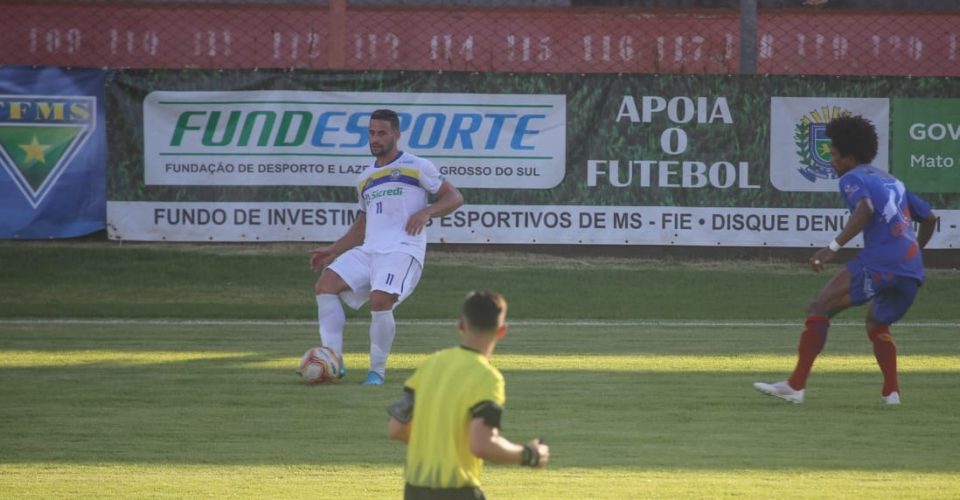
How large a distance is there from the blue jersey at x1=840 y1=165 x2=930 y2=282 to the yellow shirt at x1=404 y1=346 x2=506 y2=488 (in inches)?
218

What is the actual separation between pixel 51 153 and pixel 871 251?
1114cm

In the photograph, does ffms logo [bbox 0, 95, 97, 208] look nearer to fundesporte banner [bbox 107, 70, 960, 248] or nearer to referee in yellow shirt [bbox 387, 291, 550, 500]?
fundesporte banner [bbox 107, 70, 960, 248]

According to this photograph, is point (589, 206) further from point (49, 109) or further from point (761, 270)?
point (49, 109)

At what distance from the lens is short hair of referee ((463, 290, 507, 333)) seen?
562 cm

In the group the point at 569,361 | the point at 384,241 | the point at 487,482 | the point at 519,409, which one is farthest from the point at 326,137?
the point at 487,482

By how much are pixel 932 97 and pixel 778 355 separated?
254 inches

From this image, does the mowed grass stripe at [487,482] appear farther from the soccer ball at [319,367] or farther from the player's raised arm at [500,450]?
the soccer ball at [319,367]

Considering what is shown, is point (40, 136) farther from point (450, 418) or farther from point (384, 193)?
point (450, 418)

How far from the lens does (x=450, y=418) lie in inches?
220

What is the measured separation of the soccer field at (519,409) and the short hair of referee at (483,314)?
2437mm

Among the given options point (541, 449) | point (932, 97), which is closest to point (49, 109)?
point (932, 97)

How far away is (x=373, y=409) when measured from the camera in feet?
34.8


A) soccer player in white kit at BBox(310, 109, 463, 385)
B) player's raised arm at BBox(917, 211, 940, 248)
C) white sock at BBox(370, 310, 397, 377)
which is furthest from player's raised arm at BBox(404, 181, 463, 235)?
player's raised arm at BBox(917, 211, 940, 248)

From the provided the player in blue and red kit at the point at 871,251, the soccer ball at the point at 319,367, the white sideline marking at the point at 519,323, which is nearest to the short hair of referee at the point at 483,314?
the player in blue and red kit at the point at 871,251
